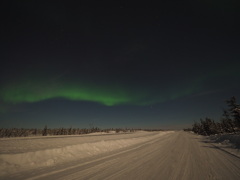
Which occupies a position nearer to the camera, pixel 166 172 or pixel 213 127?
pixel 166 172

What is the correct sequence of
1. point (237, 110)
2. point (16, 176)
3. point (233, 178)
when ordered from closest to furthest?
point (233, 178), point (16, 176), point (237, 110)

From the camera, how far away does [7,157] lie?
24.6 ft

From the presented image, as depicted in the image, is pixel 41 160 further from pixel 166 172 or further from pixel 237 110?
pixel 237 110

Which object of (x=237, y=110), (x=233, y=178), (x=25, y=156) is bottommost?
(x=233, y=178)

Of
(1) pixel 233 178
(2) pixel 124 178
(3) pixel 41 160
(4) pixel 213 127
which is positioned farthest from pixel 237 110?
(3) pixel 41 160

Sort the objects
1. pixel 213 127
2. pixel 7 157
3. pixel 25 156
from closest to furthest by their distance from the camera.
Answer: pixel 7 157
pixel 25 156
pixel 213 127

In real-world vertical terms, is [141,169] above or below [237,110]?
below

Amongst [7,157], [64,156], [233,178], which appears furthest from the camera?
[64,156]

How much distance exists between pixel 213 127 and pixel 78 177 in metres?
62.6

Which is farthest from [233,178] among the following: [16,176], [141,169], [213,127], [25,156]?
[213,127]

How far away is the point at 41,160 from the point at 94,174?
14.3 feet

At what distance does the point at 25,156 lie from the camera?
802 centimetres

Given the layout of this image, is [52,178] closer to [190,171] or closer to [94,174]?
[94,174]

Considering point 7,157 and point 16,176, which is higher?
point 7,157
